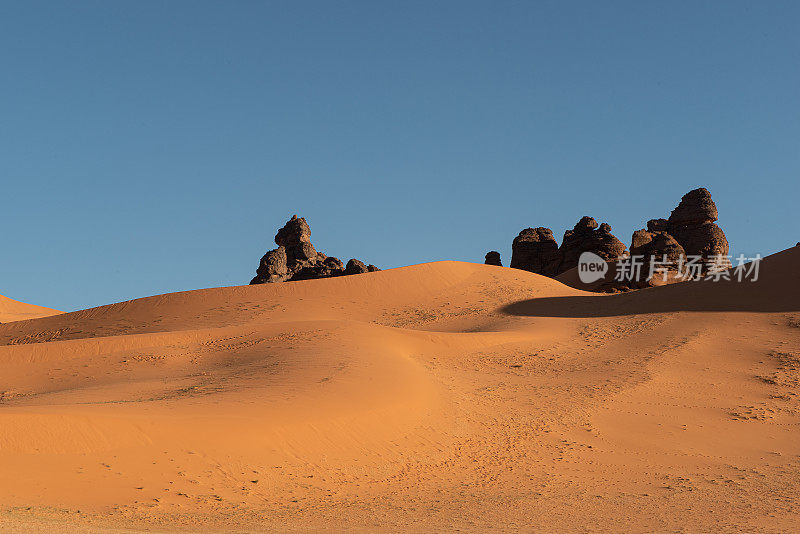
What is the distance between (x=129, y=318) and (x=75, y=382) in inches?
515

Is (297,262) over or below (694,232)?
below

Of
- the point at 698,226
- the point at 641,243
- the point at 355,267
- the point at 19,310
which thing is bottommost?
the point at 19,310

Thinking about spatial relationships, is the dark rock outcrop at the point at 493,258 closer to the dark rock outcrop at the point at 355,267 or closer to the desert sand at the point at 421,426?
the dark rock outcrop at the point at 355,267

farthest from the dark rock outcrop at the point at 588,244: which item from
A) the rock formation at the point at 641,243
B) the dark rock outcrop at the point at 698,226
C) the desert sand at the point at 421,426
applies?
the desert sand at the point at 421,426

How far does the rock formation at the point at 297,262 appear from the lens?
44.7 metres

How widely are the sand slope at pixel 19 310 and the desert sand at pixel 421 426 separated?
2022 inches

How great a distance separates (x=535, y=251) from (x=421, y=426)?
47219 millimetres

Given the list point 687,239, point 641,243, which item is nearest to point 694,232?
point 687,239

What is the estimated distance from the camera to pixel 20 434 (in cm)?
927

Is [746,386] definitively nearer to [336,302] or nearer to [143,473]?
[143,473]

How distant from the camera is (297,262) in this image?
4925 centimetres

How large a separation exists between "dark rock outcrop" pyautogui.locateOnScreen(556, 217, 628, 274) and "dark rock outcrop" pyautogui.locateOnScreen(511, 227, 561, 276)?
3.23 ft

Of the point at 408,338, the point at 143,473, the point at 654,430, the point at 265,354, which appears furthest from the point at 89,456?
the point at 408,338

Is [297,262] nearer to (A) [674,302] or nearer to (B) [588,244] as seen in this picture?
(B) [588,244]
